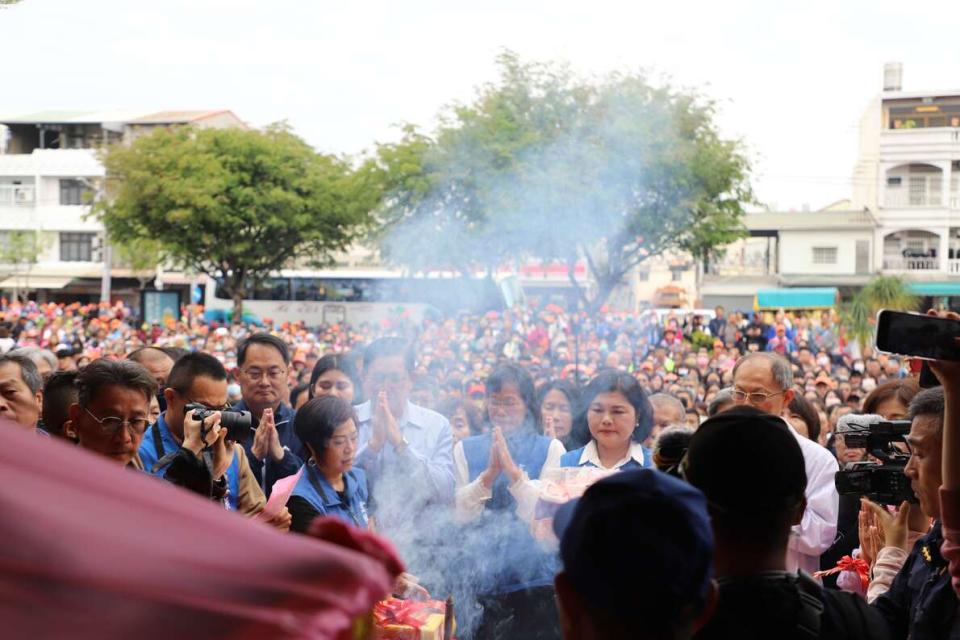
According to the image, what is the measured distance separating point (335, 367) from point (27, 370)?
1.65 m

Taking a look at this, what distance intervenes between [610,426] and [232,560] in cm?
311

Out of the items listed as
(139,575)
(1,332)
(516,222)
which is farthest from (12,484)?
(516,222)

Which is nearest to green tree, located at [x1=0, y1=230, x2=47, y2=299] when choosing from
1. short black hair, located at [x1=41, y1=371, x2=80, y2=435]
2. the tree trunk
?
the tree trunk

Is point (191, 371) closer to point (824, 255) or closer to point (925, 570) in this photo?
point (925, 570)

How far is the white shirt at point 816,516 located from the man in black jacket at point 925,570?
0.90 meters

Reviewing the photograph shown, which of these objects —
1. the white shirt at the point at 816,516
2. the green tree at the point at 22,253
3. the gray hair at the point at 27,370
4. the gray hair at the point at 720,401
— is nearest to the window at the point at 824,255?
the green tree at the point at 22,253

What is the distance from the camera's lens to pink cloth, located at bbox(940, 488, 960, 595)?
2098 millimetres

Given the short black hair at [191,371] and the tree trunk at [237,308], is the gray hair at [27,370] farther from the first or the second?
the tree trunk at [237,308]

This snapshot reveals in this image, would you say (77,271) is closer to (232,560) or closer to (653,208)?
(653,208)

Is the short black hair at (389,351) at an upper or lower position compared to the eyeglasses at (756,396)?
upper

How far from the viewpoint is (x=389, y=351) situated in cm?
506

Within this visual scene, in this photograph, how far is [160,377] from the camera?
523 centimetres

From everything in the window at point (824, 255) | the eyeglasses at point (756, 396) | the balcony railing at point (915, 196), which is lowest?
the eyeglasses at point (756, 396)

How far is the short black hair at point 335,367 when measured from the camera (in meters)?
5.30
